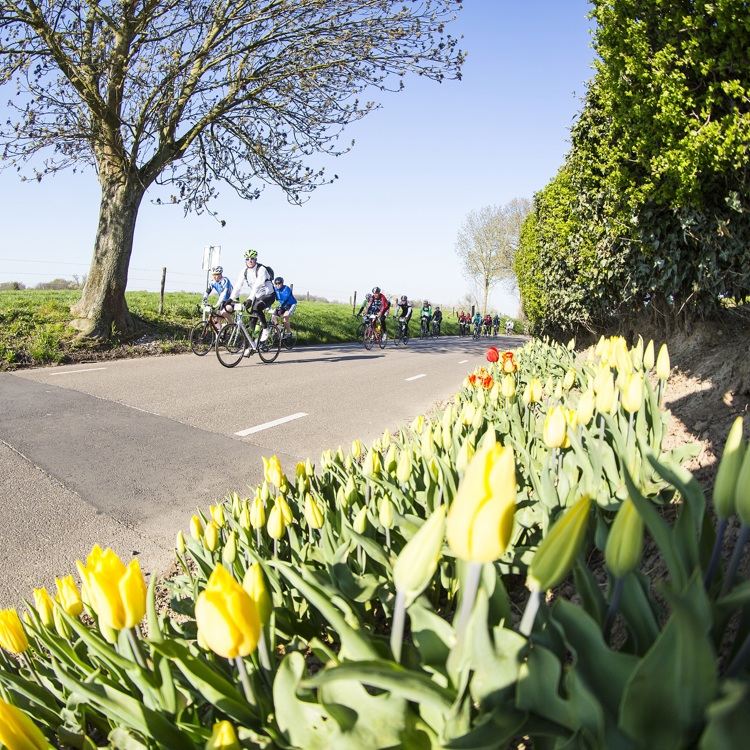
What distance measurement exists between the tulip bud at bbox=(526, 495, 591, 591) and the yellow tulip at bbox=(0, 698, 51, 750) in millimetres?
864

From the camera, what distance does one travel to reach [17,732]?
Result: 0.88m

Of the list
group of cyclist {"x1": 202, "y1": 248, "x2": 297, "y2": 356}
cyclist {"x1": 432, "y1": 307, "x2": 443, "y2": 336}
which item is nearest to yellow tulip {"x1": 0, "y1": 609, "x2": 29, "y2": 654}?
group of cyclist {"x1": 202, "y1": 248, "x2": 297, "y2": 356}

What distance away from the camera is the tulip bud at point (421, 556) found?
82 cm

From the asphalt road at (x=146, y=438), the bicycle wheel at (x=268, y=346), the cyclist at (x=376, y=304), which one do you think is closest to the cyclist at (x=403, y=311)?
the cyclist at (x=376, y=304)

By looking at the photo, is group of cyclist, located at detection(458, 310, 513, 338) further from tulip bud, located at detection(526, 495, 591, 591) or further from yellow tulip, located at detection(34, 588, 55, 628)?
tulip bud, located at detection(526, 495, 591, 591)

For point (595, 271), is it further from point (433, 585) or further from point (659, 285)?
point (433, 585)

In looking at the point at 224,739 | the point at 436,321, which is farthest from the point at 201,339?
the point at 436,321

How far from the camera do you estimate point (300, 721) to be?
0.87 metres

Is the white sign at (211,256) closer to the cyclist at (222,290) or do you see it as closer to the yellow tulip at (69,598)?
the cyclist at (222,290)

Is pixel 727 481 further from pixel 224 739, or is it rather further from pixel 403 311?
pixel 403 311

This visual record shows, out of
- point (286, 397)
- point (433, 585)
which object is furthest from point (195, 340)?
point (433, 585)

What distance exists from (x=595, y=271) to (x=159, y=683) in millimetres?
7192

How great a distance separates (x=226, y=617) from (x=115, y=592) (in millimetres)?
274

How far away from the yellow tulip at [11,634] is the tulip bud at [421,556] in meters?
0.99
